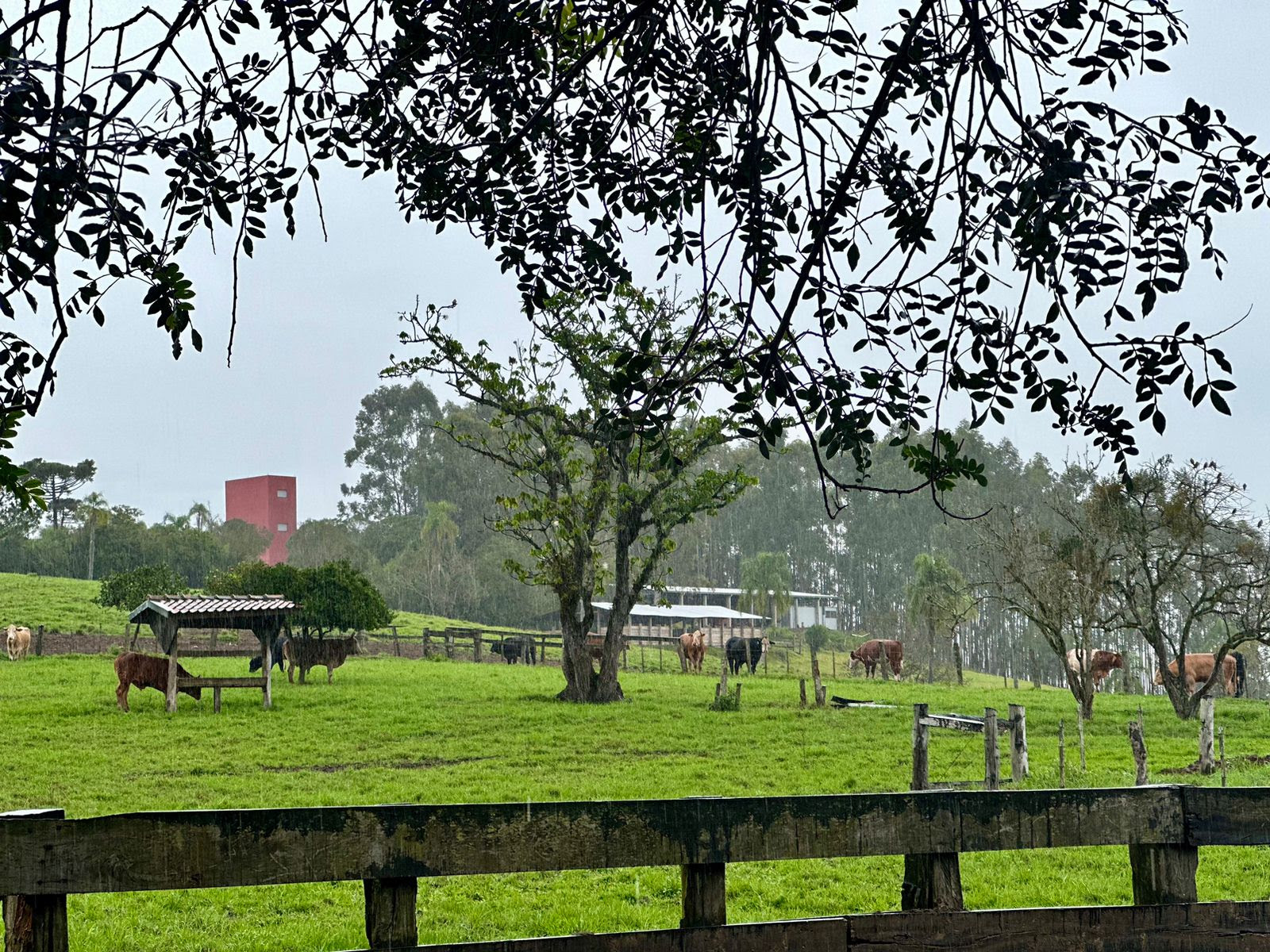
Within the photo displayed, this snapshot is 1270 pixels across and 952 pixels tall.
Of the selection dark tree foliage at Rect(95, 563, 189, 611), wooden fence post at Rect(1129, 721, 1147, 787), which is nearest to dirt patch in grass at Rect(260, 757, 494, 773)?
wooden fence post at Rect(1129, 721, 1147, 787)

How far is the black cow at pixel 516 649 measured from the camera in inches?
1858

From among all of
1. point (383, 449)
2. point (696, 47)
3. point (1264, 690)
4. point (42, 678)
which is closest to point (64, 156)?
point (696, 47)

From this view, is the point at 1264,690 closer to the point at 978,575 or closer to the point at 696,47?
the point at 978,575

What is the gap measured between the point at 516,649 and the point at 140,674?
77.5 feet

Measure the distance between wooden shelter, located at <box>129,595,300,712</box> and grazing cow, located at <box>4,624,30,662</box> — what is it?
37.1ft

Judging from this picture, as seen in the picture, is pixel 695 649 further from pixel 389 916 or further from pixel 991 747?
pixel 389 916

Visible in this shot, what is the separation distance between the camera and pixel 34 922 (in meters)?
3.05

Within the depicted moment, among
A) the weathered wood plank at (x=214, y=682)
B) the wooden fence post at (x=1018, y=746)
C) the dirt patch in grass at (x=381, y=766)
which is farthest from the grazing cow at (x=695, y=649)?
the wooden fence post at (x=1018, y=746)

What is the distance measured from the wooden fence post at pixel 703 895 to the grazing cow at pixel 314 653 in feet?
97.1

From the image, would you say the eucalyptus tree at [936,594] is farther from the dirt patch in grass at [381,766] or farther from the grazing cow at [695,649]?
the dirt patch in grass at [381,766]

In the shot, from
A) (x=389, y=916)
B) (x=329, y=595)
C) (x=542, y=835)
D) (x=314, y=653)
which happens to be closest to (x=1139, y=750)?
(x=542, y=835)

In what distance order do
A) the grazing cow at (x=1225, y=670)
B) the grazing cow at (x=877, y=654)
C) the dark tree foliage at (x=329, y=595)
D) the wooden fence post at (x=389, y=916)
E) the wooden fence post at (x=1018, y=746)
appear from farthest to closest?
the grazing cow at (x=877, y=654) → the grazing cow at (x=1225, y=670) → the dark tree foliage at (x=329, y=595) → the wooden fence post at (x=1018, y=746) → the wooden fence post at (x=389, y=916)

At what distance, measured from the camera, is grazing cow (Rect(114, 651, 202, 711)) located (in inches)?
965

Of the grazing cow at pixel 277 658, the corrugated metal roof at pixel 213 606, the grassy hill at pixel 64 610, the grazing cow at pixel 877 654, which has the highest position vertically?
the corrugated metal roof at pixel 213 606
